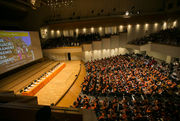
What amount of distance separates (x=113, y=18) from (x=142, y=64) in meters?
7.72

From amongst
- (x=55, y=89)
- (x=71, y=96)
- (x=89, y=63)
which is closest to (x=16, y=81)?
(x=55, y=89)

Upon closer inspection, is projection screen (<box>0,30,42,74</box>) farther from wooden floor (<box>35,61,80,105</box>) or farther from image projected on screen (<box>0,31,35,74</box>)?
wooden floor (<box>35,61,80,105</box>)

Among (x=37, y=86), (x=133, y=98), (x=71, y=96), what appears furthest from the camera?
(x=37, y=86)

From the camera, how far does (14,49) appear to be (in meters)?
7.70

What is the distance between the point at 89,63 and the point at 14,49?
7.28 meters

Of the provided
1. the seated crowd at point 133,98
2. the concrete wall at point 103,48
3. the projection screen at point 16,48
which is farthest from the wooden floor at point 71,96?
the concrete wall at point 103,48

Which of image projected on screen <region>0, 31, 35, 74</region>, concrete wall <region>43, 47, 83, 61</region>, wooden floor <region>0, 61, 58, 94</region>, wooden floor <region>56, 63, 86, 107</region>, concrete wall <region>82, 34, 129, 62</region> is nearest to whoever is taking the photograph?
wooden floor <region>56, 63, 86, 107</region>

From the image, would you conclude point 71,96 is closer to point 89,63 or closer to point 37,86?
point 37,86

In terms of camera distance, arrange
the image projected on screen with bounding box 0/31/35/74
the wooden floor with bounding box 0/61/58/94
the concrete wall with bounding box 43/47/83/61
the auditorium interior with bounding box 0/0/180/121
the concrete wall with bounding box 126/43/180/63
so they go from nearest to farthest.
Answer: the auditorium interior with bounding box 0/0/180/121 → the wooden floor with bounding box 0/61/58/94 → the image projected on screen with bounding box 0/31/35/74 → the concrete wall with bounding box 126/43/180/63 → the concrete wall with bounding box 43/47/83/61

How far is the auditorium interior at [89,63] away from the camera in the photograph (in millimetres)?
4273

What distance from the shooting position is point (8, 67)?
7230 mm

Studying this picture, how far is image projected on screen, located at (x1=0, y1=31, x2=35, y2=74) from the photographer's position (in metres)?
6.82

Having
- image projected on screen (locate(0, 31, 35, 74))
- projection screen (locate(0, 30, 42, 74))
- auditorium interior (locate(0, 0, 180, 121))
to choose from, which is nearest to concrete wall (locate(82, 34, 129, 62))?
auditorium interior (locate(0, 0, 180, 121))

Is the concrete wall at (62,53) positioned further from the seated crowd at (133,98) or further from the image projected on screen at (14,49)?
the seated crowd at (133,98)
